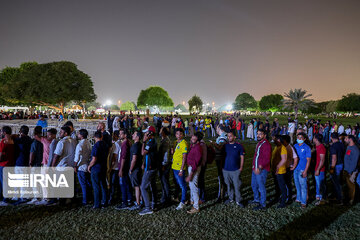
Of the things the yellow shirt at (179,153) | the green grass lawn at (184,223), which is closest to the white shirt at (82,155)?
the green grass lawn at (184,223)

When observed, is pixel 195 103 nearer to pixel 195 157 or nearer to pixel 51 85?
pixel 51 85

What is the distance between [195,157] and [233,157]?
0.96 meters

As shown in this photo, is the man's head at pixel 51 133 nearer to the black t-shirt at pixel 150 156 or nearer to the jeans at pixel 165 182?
the black t-shirt at pixel 150 156

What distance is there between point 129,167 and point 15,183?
121 inches

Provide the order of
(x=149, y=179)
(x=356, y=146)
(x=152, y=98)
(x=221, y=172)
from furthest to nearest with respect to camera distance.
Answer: (x=152, y=98)
(x=221, y=172)
(x=356, y=146)
(x=149, y=179)

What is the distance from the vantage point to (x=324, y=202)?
6.15 metres

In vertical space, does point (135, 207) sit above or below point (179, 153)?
below

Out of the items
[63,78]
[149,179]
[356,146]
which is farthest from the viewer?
[63,78]

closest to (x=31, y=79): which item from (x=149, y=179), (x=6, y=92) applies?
(x=6, y=92)

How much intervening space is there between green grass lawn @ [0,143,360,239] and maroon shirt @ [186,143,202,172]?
1.10 metres

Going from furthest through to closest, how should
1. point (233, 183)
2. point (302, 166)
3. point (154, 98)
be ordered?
1. point (154, 98)
2. point (233, 183)
3. point (302, 166)

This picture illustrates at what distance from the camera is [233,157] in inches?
231

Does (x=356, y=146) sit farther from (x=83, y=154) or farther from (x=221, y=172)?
(x=83, y=154)

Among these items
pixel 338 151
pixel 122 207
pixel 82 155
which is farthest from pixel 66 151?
pixel 338 151
